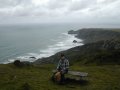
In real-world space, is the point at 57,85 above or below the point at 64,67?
below

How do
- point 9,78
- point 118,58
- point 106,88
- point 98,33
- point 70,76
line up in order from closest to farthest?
point 106,88, point 70,76, point 9,78, point 118,58, point 98,33

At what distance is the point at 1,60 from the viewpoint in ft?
338

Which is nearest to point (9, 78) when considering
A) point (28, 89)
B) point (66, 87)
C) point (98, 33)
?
point (28, 89)

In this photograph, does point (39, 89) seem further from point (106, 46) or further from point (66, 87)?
point (106, 46)

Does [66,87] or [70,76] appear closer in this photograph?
[66,87]

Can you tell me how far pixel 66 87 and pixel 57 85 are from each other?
3.61ft

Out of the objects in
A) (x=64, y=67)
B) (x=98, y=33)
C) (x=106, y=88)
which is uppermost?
(x=98, y=33)

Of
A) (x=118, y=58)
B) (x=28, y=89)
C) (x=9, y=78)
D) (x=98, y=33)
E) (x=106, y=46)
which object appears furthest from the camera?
(x=98, y=33)

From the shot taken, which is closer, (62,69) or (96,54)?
(62,69)

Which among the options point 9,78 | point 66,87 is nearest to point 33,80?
point 9,78

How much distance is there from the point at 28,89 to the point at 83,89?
5234mm

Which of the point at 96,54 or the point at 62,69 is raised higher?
the point at 62,69

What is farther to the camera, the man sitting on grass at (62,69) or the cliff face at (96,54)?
the cliff face at (96,54)

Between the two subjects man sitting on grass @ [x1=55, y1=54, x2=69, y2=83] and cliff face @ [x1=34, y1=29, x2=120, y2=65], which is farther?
cliff face @ [x1=34, y1=29, x2=120, y2=65]
